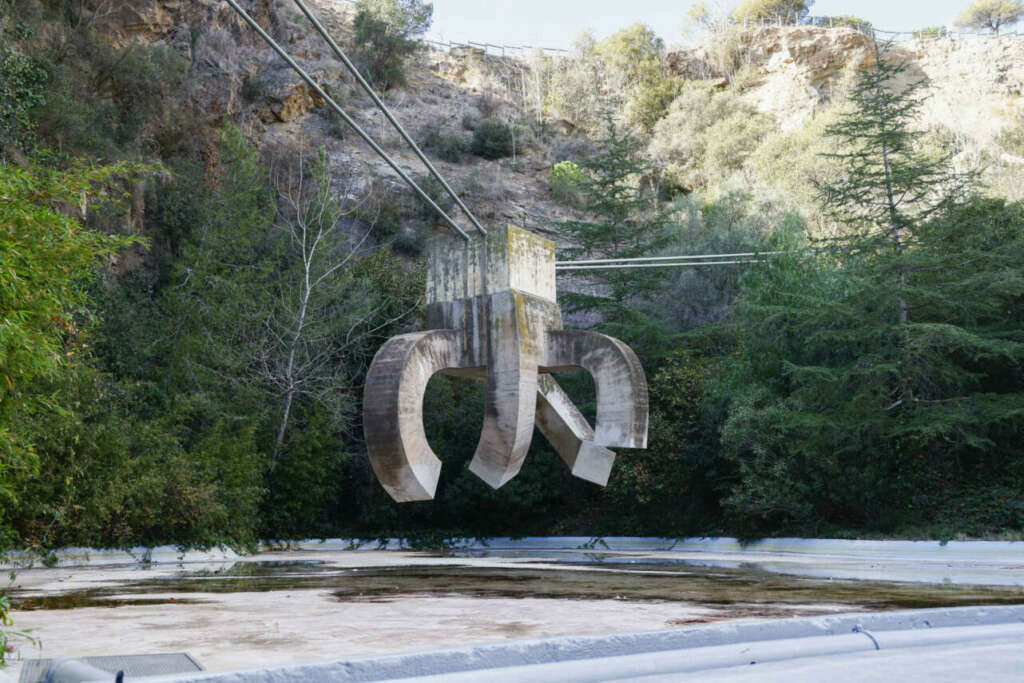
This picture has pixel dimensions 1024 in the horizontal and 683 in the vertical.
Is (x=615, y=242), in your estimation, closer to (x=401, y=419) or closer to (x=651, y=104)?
(x=401, y=419)

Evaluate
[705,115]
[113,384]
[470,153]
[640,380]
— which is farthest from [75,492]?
[705,115]

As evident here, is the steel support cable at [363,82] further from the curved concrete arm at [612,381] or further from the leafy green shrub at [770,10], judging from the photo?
the leafy green shrub at [770,10]

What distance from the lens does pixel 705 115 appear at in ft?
131

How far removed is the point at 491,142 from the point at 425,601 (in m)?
32.7

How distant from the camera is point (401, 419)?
17.9 feet

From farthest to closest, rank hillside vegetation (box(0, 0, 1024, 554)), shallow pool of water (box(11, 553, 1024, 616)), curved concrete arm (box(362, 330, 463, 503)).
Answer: hillside vegetation (box(0, 0, 1024, 554)), shallow pool of water (box(11, 553, 1024, 616)), curved concrete arm (box(362, 330, 463, 503))

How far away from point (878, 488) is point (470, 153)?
26.0m

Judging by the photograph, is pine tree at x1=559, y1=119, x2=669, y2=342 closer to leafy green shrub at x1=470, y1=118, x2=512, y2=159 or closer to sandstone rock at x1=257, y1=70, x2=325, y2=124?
sandstone rock at x1=257, y1=70, x2=325, y2=124

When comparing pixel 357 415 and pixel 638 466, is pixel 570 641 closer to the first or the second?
pixel 638 466

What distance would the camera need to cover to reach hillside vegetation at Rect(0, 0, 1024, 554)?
12969mm

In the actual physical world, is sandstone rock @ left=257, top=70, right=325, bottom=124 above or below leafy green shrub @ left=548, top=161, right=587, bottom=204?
above

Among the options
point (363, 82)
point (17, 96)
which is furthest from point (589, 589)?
point (17, 96)

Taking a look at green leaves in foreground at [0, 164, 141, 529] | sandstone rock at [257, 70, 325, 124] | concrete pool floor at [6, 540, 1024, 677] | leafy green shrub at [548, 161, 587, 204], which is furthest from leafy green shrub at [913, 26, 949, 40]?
green leaves in foreground at [0, 164, 141, 529]

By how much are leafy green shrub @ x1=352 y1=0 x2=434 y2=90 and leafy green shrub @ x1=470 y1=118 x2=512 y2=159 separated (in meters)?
5.08
